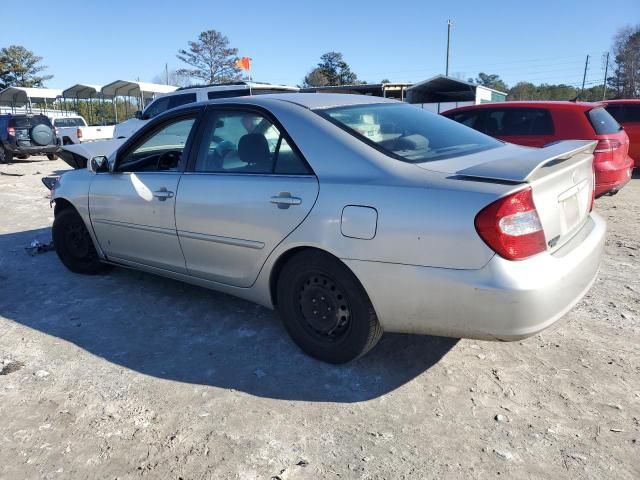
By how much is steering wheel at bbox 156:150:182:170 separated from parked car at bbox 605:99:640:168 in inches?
381

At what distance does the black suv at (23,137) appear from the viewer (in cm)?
1581

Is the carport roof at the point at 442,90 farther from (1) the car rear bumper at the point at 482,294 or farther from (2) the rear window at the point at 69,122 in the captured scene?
(1) the car rear bumper at the point at 482,294

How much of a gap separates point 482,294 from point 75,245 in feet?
12.9

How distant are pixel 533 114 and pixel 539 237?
543cm

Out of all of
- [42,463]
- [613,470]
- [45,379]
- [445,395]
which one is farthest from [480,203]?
[45,379]

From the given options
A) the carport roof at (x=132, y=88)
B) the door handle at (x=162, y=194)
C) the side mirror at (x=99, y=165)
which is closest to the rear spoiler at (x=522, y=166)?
the door handle at (x=162, y=194)

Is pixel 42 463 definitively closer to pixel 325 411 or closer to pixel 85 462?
pixel 85 462

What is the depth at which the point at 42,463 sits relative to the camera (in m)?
2.30

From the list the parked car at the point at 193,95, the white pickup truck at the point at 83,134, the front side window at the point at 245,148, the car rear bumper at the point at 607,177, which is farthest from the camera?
the white pickup truck at the point at 83,134

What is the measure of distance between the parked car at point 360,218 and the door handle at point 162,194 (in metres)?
0.03

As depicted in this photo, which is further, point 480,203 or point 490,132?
point 490,132

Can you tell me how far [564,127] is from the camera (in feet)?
22.5

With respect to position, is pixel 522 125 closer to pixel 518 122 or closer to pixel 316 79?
pixel 518 122

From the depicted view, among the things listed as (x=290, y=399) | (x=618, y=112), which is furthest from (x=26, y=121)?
(x=290, y=399)
